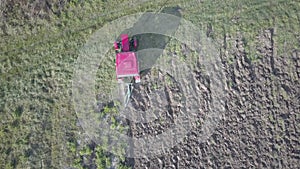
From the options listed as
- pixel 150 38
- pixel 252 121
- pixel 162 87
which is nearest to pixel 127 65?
pixel 150 38

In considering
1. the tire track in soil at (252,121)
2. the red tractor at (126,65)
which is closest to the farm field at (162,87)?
the tire track in soil at (252,121)

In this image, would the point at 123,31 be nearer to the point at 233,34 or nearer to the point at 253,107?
the point at 233,34

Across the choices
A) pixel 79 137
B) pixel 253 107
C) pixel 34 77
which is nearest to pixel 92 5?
pixel 34 77

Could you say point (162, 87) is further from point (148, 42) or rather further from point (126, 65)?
point (148, 42)

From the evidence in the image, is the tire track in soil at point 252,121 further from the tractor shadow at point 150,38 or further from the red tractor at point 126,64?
the red tractor at point 126,64

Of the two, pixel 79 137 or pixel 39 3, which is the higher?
pixel 39 3

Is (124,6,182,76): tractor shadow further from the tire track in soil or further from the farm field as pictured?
the tire track in soil

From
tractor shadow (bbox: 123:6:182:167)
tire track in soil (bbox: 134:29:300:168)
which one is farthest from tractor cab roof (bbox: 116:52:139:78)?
tire track in soil (bbox: 134:29:300:168)

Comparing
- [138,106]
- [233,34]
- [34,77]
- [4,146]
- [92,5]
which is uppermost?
[92,5]
